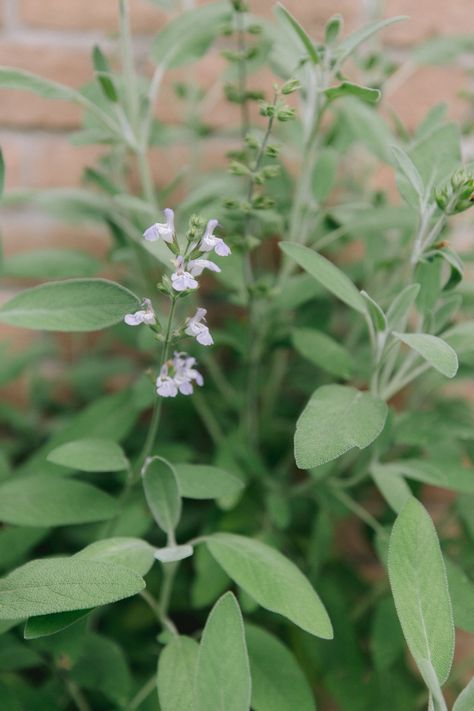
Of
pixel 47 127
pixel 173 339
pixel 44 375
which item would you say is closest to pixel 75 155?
pixel 47 127

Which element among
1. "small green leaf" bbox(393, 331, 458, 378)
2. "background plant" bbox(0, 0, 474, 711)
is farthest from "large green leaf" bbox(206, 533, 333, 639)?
"small green leaf" bbox(393, 331, 458, 378)

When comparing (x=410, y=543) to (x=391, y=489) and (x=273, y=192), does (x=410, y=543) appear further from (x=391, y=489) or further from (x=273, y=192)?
(x=273, y=192)

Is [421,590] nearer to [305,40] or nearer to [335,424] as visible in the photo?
[335,424]

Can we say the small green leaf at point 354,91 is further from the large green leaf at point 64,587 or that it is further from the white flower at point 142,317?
the large green leaf at point 64,587

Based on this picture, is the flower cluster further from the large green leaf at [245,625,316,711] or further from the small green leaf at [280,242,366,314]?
the large green leaf at [245,625,316,711]

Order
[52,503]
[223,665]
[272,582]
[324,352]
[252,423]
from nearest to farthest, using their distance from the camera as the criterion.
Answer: [223,665] → [272,582] → [52,503] → [324,352] → [252,423]

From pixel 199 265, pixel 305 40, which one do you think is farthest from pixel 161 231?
pixel 305 40
